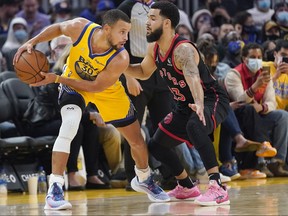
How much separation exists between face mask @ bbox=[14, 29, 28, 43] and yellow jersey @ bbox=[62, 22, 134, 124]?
14.9ft

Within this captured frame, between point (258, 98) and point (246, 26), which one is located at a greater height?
point (246, 26)

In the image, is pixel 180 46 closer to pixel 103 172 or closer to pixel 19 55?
pixel 19 55

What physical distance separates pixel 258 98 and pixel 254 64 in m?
0.47

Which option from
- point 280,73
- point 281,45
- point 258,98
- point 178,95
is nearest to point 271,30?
point 281,45

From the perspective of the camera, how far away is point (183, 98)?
6.66 metres

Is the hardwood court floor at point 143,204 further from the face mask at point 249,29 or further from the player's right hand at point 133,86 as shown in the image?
the face mask at point 249,29

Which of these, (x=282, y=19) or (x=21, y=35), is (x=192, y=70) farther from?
(x=282, y=19)

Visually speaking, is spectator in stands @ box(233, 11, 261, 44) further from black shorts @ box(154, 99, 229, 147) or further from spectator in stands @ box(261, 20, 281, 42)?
black shorts @ box(154, 99, 229, 147)

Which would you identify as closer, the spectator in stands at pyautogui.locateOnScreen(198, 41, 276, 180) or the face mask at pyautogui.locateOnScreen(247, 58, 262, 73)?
the spectator in stands at pyautogui.locateOnScreen(198, 41, 276, 180)

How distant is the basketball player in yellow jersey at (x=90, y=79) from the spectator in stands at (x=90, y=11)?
17.7ft

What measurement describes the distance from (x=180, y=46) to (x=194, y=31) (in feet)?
20.6

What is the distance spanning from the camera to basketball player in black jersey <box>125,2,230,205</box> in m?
6.35

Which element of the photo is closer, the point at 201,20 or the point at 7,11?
the point at 7,11

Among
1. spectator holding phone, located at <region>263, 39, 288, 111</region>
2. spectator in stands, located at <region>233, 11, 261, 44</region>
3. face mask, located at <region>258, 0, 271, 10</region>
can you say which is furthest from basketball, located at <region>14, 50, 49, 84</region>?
face mask, located at <region>258, 0, 271, 10</region>
